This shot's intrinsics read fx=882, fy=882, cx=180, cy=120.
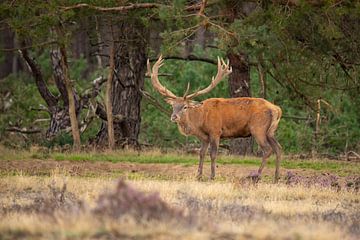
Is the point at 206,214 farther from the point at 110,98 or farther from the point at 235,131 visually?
the point at 110,98

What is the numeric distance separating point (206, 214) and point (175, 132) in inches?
642

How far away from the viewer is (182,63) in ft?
100

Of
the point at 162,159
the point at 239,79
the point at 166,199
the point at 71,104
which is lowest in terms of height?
the point at 162,159

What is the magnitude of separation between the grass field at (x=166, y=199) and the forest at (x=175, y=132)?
0.03 metres

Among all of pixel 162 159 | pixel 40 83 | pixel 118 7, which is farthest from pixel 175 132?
pixel 118 7

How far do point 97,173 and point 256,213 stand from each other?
259 inches

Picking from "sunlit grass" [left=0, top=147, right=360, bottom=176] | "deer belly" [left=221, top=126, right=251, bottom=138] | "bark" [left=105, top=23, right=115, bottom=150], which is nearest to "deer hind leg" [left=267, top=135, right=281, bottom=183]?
"deer belly" [left=221, top=126, right=251, bottom=138]

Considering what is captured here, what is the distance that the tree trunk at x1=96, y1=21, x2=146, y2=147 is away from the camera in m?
24.5

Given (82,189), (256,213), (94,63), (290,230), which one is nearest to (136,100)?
(82,189)

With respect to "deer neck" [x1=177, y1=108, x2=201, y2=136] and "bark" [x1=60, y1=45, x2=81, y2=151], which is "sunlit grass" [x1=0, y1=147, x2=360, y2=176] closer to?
"bark" [x1=60, y1=45, x2=81, y2=151]

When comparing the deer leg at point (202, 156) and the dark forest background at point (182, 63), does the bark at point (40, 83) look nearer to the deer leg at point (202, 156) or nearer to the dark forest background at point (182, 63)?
the dark forest background at point (182, 63)

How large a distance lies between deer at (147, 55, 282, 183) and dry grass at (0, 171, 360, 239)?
2.04 meters

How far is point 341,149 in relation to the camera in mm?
27391

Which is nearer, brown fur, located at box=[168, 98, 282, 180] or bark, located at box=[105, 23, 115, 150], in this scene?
brown fur, located at box=[168, 98, 282, 180]
